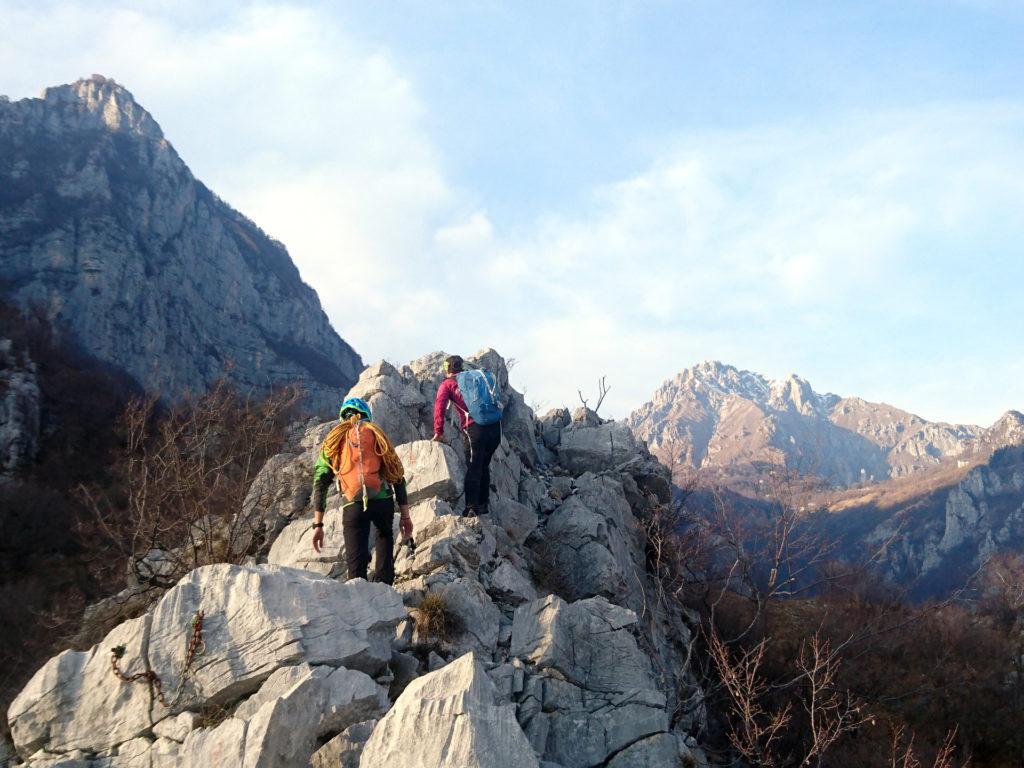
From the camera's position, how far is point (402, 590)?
836 cm

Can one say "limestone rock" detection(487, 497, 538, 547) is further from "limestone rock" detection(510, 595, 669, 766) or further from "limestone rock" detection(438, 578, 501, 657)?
"limestone rock" detection(510, 595, 669, 766)

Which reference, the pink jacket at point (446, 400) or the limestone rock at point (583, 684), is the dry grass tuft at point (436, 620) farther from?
the pink jacket at point (446, 400)

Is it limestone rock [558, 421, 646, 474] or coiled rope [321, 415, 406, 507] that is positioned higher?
limestone rock [558, 421, 646, 474]

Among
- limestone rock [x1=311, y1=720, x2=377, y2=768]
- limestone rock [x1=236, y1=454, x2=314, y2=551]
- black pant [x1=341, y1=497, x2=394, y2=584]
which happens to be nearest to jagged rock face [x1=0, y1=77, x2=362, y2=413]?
limestone rock [x1=236, y1=454, x2=314, y2=551]

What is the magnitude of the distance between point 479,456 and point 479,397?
100cm

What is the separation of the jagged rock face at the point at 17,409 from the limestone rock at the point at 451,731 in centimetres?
3248

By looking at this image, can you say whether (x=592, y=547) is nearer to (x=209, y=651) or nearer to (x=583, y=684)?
(x=583, y=684)

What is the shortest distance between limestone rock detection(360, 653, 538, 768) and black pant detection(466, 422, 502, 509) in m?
5.83

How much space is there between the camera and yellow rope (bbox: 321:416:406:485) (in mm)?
8148

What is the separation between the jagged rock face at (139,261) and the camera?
210 feet

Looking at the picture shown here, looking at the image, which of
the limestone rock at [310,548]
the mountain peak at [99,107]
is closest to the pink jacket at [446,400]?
the limestone rock at [310,548]

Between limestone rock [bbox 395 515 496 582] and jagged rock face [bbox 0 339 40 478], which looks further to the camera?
jagged rock face [bbox 0 339 40 478]

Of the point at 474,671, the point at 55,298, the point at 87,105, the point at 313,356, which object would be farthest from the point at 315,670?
the point at 87,105

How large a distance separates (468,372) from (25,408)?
110 feet
